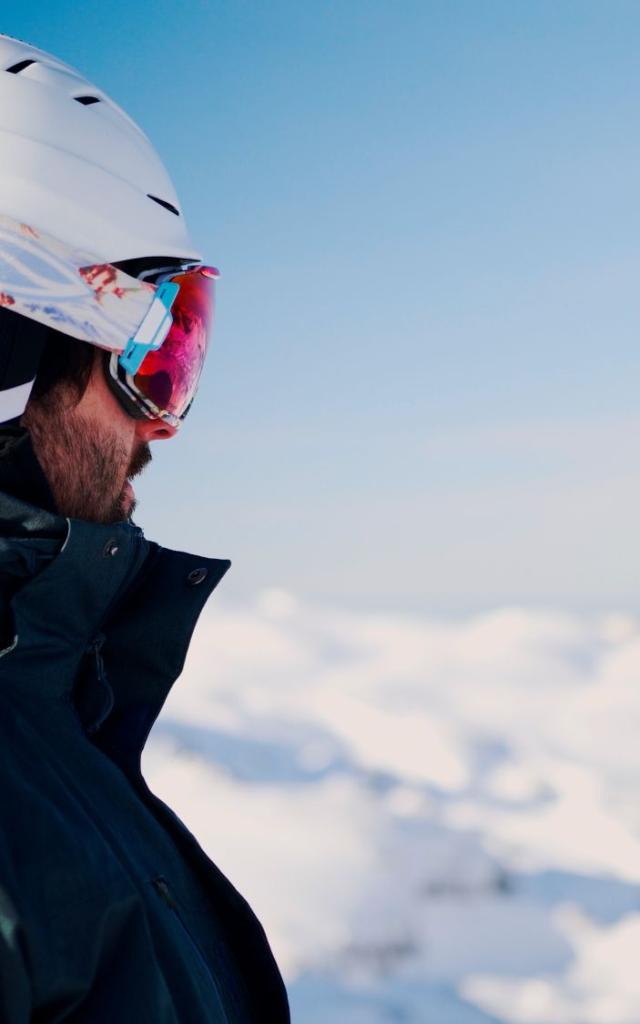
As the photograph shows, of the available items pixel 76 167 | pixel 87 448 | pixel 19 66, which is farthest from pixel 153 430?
pixel 19 66

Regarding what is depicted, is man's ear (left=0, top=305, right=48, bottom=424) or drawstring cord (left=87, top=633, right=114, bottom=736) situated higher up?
man's ear (left=0, top=305, right=48, bottom=424)

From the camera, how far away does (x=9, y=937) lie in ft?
3.91

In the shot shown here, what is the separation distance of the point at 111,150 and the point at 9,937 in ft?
5.46

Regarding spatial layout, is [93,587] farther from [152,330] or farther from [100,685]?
[152,330]

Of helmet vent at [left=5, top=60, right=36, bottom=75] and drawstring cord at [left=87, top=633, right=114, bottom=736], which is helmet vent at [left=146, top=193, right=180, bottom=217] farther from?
drawstring cord at [left=87, top=633, right=114, bottom=736]

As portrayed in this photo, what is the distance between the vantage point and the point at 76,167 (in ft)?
6.86

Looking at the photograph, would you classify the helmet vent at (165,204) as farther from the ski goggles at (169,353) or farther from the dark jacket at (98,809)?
the dark jacket at (98,809)

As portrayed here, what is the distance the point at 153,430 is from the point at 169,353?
0.19m

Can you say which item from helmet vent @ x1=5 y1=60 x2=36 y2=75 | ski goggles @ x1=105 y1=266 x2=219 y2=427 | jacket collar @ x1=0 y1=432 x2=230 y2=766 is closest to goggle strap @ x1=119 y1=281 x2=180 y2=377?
ski goggles @ x1=105 y1=266 x2=219 y2=427

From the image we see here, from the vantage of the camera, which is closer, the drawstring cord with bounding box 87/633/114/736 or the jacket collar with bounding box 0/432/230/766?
the jacket collar with bounding box 0/432/230/766

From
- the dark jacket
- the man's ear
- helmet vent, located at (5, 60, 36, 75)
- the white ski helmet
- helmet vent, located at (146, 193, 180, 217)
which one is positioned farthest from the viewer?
helmet vent, located at (146, 193, 180, 217)

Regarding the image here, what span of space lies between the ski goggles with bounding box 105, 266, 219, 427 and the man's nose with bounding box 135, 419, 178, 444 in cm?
2

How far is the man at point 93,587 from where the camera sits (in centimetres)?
132

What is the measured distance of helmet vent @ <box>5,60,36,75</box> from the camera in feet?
6.89
